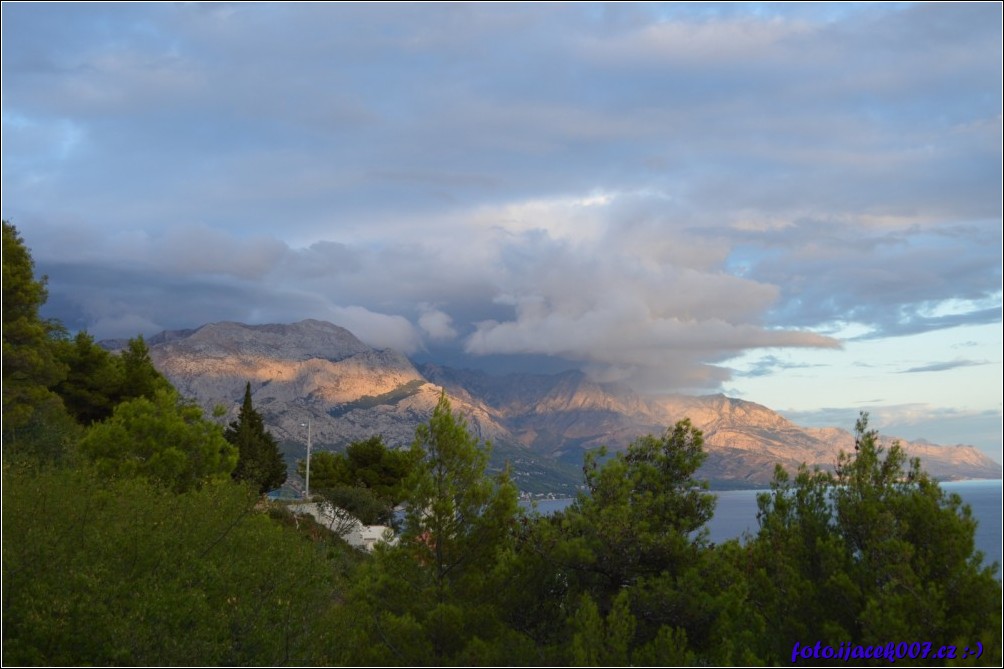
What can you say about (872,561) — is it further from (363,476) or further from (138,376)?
(363,476)

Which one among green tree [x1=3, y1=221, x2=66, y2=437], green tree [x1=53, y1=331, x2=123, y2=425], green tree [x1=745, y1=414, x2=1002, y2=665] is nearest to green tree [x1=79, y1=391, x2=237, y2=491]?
green tree [x1=3, y1=221, x2=66, y2=437]

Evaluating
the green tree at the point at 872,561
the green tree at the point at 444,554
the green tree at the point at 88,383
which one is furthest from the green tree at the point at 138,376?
the green tree at the point at 872,561

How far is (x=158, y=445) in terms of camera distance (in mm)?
45656

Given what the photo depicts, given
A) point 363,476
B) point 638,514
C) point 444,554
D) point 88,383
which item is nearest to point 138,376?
point 88,383

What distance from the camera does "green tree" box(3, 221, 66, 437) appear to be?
138ft

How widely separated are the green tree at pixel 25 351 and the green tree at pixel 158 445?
2918 mm

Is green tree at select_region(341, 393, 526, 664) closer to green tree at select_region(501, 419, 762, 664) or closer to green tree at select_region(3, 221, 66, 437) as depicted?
green tree at select_region(501, 419, 762, 664)

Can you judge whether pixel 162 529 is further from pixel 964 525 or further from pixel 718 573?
pixel 964 525

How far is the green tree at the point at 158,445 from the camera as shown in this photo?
43781 mm

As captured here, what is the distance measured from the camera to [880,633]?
15258mm

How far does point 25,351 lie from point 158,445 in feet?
24.0

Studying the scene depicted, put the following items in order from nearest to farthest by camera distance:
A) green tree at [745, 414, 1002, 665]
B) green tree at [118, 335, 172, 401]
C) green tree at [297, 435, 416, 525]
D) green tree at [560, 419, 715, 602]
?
green tree at [745, 414, 1002, 665] < green tree at [560, 419, 715, 602] < green tree at [118, 335, 172, 401] < green tree at [297, 435, 416, 525]

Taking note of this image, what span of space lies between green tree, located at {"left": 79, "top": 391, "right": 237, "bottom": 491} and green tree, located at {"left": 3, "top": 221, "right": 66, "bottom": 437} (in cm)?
292

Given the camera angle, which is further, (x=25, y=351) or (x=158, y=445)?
(x=158, y=445)
